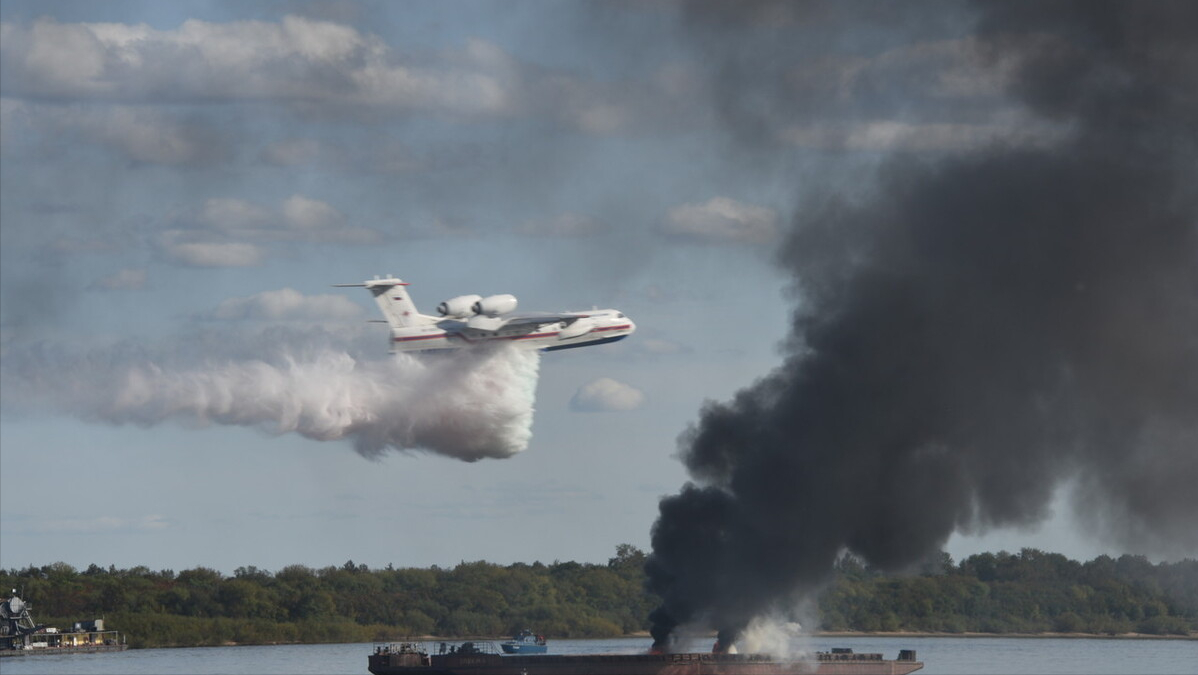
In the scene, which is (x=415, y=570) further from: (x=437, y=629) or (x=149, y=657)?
(x=149, y=657)

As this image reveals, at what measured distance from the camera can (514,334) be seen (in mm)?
87375

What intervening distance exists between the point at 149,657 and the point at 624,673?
62.9m

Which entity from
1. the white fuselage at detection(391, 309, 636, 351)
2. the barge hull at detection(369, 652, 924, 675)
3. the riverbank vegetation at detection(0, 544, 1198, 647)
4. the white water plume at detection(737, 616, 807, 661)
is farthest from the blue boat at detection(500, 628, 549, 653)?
the riverbank vegetation at detection(0, 544, 1198, 647)

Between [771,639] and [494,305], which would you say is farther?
[771,639]

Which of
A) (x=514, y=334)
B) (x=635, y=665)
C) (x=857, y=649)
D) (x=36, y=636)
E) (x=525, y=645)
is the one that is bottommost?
(x=635, y=665)

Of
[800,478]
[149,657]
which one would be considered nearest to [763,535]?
[800,478]

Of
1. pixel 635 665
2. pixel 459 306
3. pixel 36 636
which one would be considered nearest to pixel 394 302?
pixel 459 306

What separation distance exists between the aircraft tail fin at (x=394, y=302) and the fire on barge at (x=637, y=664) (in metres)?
24.6

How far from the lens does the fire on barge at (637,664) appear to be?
98.7 metres

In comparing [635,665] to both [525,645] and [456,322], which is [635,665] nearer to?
[525,645]

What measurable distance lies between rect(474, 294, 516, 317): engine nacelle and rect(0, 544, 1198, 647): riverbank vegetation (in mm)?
78944

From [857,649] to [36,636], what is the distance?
71.2 m

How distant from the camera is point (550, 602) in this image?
173125 mm

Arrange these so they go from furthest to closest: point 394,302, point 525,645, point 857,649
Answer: point 857,649, point 525,645, point 394,302
